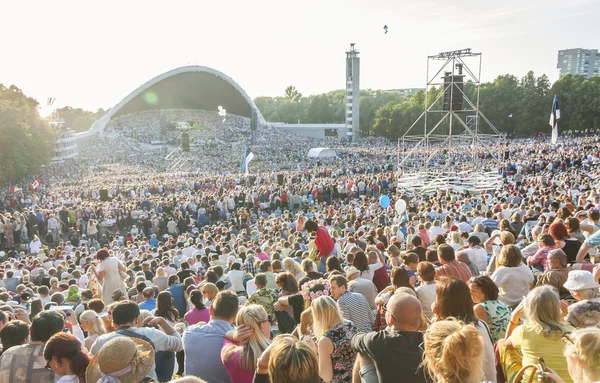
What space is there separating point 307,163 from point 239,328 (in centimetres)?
3781

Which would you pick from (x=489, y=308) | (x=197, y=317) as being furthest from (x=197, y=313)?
(x=489, y=308)

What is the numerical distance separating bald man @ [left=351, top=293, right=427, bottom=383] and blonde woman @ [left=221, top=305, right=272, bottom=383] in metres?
0.71

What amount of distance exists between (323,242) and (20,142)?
29.4 meters

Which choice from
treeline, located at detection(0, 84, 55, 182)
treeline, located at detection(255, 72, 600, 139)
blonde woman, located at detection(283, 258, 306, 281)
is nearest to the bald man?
blonde woman, located at detection(283, 258, 306, 281)

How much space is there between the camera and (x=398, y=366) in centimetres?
266

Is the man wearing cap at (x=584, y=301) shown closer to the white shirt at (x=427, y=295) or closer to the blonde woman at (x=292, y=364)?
the white shirt at (x=427, y=295)

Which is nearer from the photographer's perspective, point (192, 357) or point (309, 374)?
point (309, 374)

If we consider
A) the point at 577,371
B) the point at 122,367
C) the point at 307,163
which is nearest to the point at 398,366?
the point at 577,371

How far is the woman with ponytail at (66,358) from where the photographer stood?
2.87 meters

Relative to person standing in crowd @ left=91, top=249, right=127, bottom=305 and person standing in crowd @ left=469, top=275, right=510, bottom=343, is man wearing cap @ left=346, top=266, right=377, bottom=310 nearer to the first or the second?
person standing in crowd @ left=469, top=275, right=510, bottom=343

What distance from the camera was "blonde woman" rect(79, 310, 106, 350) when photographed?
411cm

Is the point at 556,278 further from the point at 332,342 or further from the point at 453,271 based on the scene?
the point at 332,342

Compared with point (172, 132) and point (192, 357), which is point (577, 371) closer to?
point (192, 357)

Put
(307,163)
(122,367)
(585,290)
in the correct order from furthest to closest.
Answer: (307,163) < (585,290) < (122,367)
